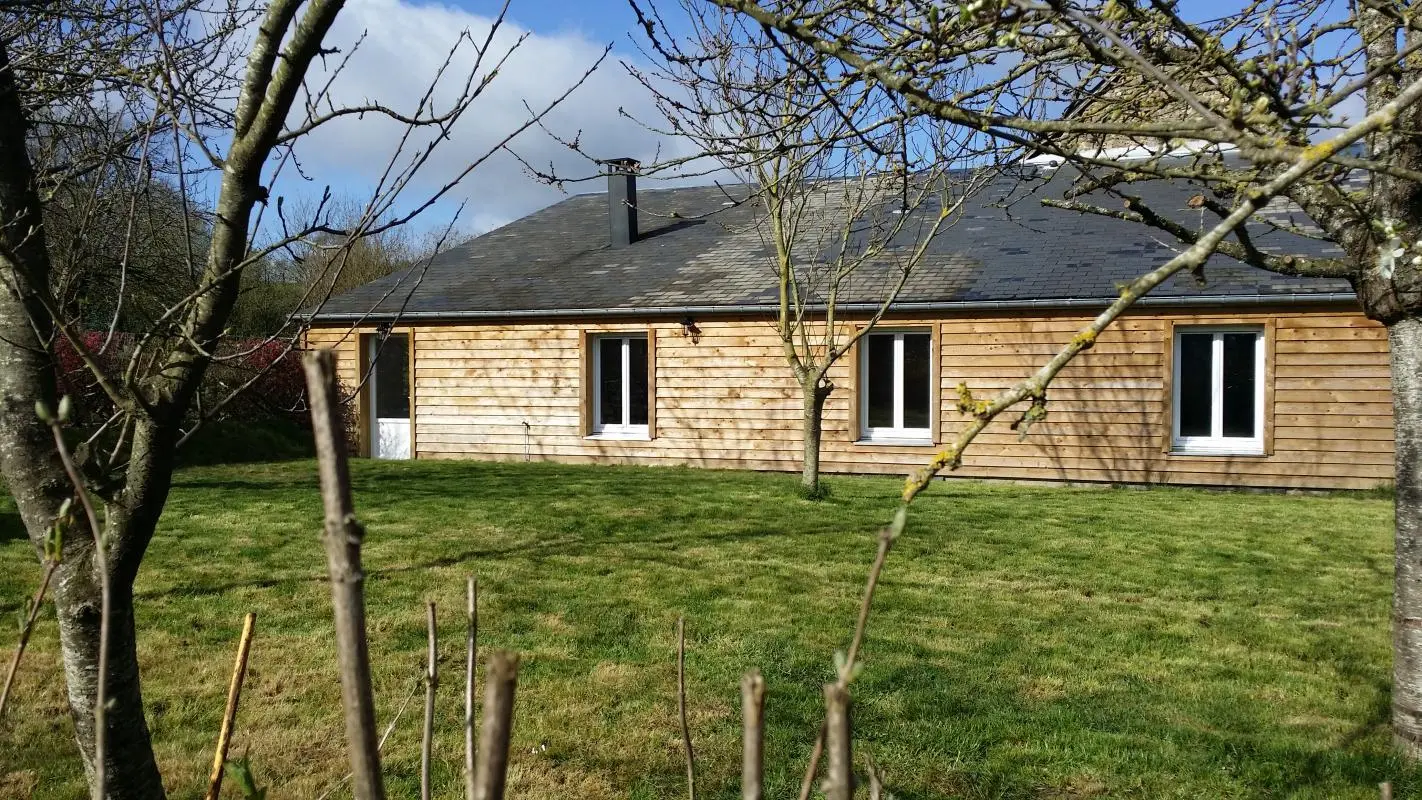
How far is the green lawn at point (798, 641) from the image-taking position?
3.98 m

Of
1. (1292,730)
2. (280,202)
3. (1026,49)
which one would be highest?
(1026,49)

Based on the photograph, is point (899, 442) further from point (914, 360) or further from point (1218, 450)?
point (1218, 450)

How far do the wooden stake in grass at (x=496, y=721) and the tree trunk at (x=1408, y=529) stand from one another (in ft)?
13.4

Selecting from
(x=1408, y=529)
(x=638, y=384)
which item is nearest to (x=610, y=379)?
(x=638, y=384)

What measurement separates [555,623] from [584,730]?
5.56ft

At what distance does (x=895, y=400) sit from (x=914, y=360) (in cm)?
62

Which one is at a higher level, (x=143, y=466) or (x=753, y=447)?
(x=143, y=466)

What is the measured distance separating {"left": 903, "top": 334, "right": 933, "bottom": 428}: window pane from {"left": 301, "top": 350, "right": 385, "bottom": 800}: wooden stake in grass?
1337 cm

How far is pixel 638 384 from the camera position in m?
15.7

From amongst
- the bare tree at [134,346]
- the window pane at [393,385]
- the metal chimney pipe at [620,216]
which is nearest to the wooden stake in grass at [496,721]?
the bare tree at [134,346]

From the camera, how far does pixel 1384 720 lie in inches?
177

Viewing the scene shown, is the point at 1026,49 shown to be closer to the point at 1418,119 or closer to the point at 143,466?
the point at 1418,119

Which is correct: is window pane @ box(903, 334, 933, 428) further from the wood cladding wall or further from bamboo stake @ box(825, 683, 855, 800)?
bamboo stake @ box(825, 683, 855, 800)

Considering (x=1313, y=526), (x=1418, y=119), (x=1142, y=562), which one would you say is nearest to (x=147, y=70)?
(x=1418, y=119)
